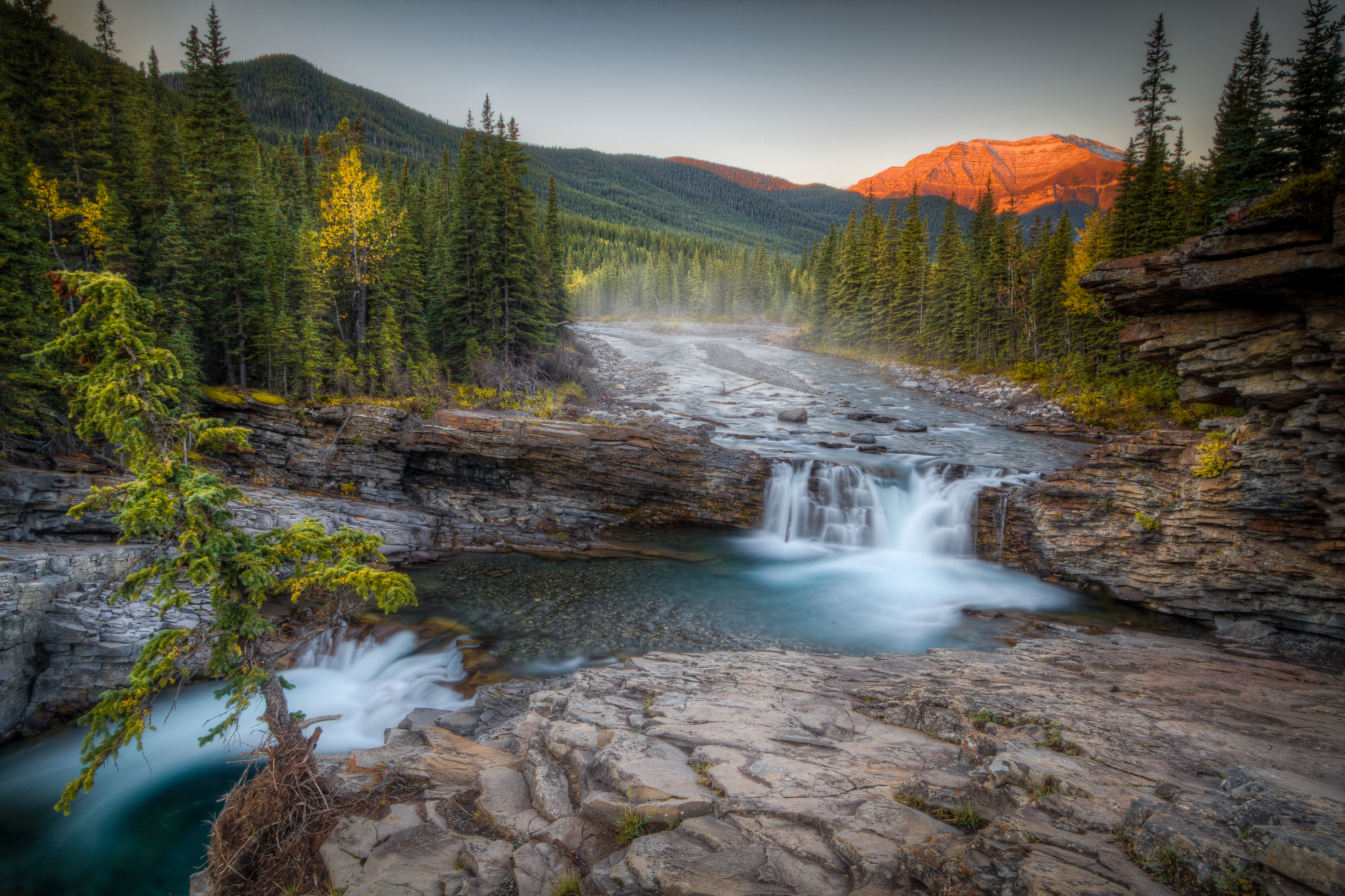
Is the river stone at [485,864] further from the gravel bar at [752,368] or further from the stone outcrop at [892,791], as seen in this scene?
the gravel bar at [752,368]

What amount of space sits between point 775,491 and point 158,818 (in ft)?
57.2

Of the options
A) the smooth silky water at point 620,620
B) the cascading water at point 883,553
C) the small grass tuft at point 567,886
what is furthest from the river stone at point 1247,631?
the small grass tuft at point 567,886

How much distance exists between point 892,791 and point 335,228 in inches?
1091

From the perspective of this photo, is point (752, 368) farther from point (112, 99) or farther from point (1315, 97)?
point (112, 99)

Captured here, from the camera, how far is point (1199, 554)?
1370cm

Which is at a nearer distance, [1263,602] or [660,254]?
[1263,602]

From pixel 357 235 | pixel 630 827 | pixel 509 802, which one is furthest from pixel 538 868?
pixel 357 235

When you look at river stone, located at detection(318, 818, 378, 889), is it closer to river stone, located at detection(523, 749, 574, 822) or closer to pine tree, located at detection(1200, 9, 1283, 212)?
river stone, located at detection(523, 749, 574, 822)

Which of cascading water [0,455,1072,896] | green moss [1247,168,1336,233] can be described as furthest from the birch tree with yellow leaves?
green moss [1247,168,1336,233]

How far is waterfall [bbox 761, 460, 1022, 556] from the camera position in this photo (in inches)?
717

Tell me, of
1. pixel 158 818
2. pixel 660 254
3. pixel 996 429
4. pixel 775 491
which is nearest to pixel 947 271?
pixel 996 429

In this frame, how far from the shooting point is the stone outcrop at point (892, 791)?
4121 mm

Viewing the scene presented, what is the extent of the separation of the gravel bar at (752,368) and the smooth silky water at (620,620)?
61.3 ft

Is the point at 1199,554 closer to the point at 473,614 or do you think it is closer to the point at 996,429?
the point at 996,429
